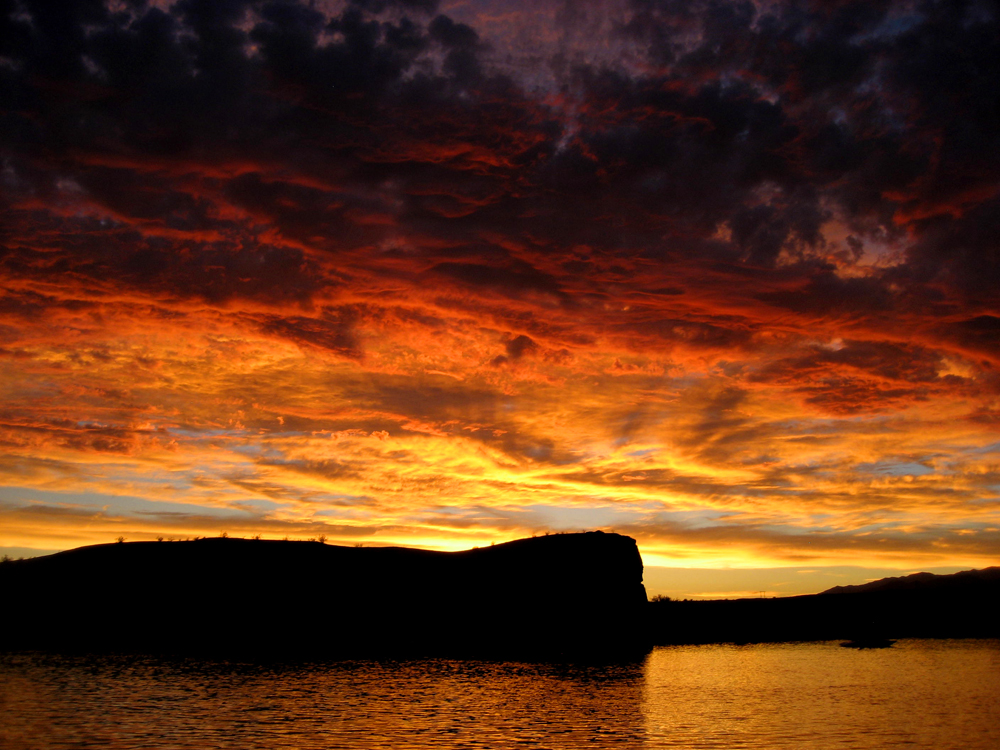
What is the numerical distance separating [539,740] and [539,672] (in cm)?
4192

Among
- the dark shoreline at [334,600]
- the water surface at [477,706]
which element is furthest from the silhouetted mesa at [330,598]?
the water surface at [477,706]

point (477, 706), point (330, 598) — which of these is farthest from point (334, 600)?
point (477, 706)

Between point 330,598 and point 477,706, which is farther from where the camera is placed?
point 330,598

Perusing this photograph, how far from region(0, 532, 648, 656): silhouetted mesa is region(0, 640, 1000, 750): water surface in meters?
29.7

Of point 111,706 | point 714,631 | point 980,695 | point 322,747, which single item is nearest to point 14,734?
point 111,706

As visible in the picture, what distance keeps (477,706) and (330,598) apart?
7784 centimetres

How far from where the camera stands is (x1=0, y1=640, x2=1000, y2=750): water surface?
38250 millimetres

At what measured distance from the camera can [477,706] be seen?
5097 centimetres

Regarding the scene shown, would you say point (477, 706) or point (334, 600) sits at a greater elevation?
point (334, 600)

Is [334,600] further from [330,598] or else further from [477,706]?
[477,706]

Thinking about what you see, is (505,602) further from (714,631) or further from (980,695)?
(980,695)

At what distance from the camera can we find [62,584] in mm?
110125

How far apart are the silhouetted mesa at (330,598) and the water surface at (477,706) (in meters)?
29.7

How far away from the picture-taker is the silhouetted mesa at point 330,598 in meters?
107
